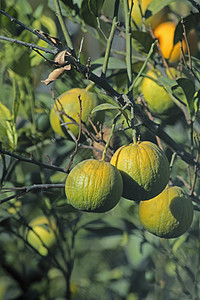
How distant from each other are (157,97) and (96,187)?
30 centimetres

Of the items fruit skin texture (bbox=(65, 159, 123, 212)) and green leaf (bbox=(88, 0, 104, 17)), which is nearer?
fruit skin texture (bbox=(65, 159, 123, 212))

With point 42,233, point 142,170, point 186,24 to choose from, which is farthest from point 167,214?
point 42,233

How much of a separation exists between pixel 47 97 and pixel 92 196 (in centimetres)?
48

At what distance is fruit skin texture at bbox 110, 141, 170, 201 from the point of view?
496 millimetres

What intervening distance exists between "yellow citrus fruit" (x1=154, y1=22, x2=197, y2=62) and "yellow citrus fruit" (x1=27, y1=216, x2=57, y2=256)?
51 centimetres

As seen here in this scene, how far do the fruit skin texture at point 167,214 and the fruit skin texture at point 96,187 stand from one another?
95 mm

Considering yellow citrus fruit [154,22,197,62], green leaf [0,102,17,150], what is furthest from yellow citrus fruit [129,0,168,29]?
green leaf [0,102,17,150]

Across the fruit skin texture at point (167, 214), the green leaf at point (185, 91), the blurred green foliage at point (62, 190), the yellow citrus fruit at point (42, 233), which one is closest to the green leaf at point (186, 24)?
the blurred green foliage at point (62, 190)

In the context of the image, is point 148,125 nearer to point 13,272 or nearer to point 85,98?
point 85,98

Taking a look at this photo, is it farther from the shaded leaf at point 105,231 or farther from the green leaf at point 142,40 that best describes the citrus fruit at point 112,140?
the shaded leaf at point 105,231

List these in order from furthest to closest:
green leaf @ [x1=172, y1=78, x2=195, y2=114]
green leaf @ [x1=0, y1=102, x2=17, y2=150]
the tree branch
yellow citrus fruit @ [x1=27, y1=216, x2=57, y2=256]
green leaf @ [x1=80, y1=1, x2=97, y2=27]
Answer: yellow citrus fruit @ [x1=27, y1=216, x2=57, y2=256], green leaf @ [x1=0, y1=102, x2=17, y2=150], green leaf @ [x1=80, y1=1, x2=97, y2=27], green leaf @ [x1=172, y1=78, x2=195, y2=114], the tree branch

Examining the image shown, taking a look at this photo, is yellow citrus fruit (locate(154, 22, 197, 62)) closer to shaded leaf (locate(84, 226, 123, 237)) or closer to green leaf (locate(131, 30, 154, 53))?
green leaf (locate(131, 30, 154, 53))

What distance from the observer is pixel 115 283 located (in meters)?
1.39

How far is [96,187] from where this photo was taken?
19.3 inches
